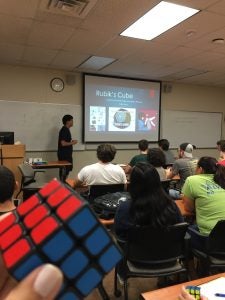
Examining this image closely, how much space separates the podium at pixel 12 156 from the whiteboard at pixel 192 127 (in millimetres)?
3679

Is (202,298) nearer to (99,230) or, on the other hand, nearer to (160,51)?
(99,230)

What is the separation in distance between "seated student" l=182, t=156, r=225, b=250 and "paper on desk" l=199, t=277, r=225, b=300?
91 cm

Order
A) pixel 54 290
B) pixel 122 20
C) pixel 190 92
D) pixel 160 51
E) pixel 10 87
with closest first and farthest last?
pixel 54 290 → pixel 122 20 → pixel 160 51 → pixel 10 87 → pixel 190 92

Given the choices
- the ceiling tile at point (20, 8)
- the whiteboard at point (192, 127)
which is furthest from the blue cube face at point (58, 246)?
the whiteboard at point (192, 127)

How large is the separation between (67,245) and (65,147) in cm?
513

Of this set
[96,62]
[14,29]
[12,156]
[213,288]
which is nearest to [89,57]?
[96,62]

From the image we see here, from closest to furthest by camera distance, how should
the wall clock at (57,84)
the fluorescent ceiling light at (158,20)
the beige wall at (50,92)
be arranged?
the fluorescent ceiling light at (158,20) → the beige wall at (50,92) → the wall clock at (57,84)

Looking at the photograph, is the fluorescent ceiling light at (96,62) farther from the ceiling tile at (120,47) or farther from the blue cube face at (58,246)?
the blue cube face at (58,246)

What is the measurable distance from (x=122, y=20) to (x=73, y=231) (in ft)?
10.2

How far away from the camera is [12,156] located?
4.57 metres

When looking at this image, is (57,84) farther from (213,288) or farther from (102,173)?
(213,288)

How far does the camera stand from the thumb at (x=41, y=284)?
40 centimetres

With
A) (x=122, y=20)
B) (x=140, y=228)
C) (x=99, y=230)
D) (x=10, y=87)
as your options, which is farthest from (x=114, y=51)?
(x=99, y=230)

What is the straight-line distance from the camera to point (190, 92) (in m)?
7.15
